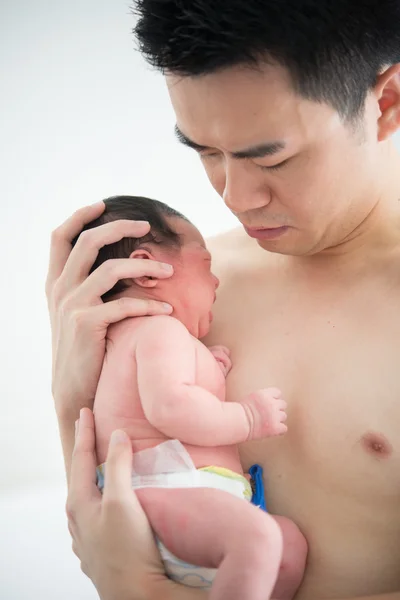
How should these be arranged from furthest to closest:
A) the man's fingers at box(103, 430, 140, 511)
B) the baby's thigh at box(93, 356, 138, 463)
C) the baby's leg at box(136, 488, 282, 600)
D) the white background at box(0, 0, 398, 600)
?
1. the white background at box(0, 0, 398, 600)
2. the baby's thigh at box(93, 356, 138, 463)
3. the man's fingers at box(103, 430, 140, 511)
4. the baby's leg at box(136, 488, 282, 600)

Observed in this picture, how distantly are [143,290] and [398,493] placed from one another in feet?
1.57

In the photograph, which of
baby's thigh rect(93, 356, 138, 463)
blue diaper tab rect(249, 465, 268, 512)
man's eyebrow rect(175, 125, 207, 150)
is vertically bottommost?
blue diaper tab rect(249, 465, 268, 512)

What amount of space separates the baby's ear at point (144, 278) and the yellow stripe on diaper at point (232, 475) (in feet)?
0.96

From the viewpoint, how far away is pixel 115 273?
3.70 ft

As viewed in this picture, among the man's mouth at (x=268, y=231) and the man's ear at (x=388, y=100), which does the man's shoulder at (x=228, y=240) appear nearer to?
the man's mouth at (x=268, y=231)

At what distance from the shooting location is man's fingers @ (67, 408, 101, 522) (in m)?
1.07

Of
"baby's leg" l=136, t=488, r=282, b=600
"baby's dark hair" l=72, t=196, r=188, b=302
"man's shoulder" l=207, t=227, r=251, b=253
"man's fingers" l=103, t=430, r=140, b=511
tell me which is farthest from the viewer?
"man's shoulder" l=207, t=227, r=251, b=253

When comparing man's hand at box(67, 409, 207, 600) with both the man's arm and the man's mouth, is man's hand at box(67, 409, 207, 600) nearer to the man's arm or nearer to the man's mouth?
the man's arm

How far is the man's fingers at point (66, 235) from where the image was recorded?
1.24 metres

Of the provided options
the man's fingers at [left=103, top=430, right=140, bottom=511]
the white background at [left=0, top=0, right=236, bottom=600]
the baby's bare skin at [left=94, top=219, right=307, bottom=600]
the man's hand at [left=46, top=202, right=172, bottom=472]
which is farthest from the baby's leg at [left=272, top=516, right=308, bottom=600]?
the white background at [left=0, top=0, right=236, bottom=600]

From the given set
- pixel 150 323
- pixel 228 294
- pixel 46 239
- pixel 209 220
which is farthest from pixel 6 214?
pixel 150 323

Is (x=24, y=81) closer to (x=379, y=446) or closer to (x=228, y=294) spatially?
(x=228, y=294)

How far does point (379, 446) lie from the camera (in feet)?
3.46

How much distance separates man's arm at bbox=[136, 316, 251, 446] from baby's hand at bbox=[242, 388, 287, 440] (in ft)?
0.04
